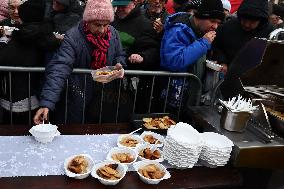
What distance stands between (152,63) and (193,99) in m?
0.61

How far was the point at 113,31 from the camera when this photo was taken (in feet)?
10.3

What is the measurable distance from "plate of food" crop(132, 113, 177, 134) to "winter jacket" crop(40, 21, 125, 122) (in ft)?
1.89

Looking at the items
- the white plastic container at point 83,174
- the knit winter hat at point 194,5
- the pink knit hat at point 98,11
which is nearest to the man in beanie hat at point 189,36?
the knit winter hat at point 194,5

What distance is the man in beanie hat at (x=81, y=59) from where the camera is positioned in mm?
2641

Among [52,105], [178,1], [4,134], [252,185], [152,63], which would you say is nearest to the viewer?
[4,134]

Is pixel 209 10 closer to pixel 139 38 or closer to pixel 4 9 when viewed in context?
pixel 139 38

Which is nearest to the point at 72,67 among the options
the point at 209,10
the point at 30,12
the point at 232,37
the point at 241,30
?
the point at 30,12

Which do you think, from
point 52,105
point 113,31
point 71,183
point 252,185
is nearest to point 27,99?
point 52,105

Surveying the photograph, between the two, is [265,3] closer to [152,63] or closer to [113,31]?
[152,63]

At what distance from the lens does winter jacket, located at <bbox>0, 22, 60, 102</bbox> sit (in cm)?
280

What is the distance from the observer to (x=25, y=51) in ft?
9.44

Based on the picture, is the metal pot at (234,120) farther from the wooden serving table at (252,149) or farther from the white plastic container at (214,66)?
the white plastic container at (214,66)

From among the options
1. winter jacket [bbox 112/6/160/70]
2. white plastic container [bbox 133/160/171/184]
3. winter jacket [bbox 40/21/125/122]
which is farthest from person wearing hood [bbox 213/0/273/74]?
white plastic container [bbox 133/160/171/184]

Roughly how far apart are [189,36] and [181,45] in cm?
13
